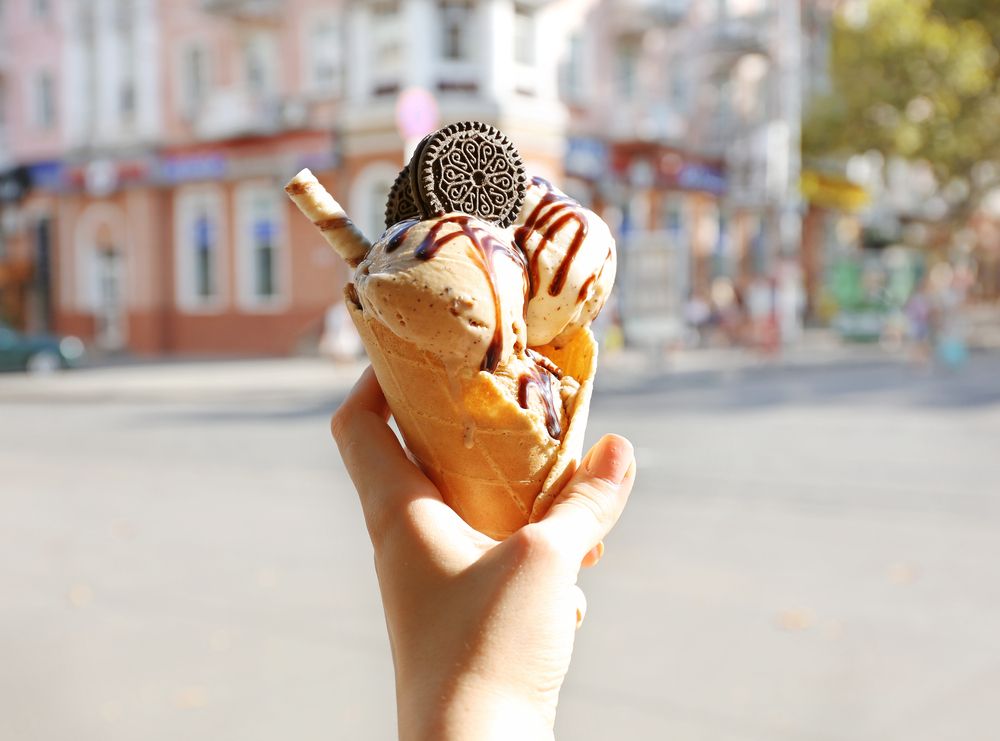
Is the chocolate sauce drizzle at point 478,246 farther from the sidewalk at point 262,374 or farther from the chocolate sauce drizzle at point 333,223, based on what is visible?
the sidewalk at point 262,374

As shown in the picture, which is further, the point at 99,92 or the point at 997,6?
the point at 99,92

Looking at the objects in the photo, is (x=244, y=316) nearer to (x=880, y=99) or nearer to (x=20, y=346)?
(x=20, y=346)

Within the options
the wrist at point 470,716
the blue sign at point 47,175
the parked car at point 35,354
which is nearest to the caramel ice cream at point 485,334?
the wrist at point 470,716

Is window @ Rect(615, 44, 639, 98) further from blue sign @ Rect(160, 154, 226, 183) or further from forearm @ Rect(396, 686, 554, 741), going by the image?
forearm @ Rect(396, 686, 554, 741)

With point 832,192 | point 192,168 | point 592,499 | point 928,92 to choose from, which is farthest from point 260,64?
point 592,499

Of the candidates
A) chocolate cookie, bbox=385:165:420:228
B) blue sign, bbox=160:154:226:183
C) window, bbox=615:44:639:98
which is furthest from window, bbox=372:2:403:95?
chocolate cookie, bbox=385:165:420:228

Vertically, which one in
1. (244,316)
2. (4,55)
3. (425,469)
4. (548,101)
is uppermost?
(4,55)


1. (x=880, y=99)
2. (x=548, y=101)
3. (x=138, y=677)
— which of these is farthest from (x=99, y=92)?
(x=138, y=677)
